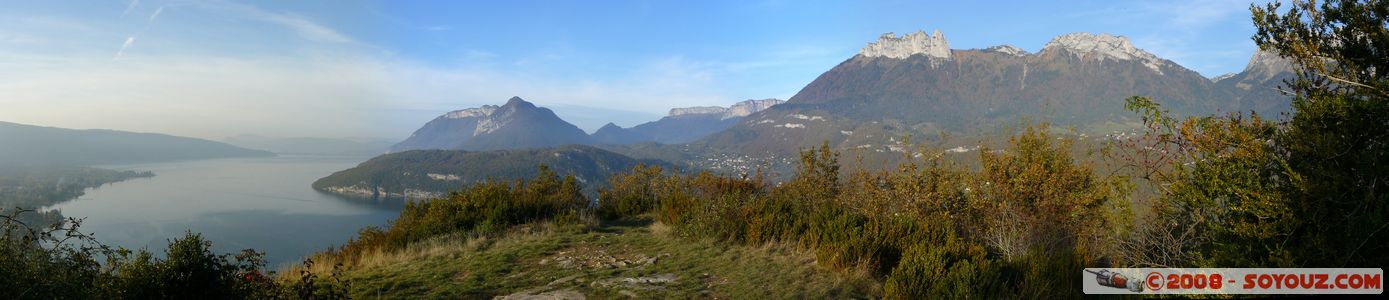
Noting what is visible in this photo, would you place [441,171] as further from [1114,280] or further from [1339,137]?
[1339,137]

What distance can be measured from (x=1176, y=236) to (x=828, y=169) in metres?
8.83

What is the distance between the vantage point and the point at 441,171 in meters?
168

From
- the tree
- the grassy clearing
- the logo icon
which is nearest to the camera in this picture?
the tree

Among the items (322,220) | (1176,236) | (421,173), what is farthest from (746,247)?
(421,173)

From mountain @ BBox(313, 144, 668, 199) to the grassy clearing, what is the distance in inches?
4869

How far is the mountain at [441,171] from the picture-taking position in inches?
5891

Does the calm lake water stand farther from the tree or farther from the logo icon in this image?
the tree

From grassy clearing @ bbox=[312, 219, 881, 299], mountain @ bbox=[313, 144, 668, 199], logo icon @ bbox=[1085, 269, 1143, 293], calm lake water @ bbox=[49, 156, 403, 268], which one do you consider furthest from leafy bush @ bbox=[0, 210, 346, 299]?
mountain @ bbox=[313, 144, 668, 199]

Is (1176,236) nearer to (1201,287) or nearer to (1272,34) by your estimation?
(1272,34)

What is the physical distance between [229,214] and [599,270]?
120 m

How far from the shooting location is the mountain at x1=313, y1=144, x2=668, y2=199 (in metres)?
150

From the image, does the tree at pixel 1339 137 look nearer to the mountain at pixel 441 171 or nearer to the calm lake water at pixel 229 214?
the calm lake water at pixel 229 214

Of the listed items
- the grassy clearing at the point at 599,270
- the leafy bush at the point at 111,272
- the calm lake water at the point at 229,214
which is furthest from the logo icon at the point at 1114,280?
the calm lake water at the point at 229,214

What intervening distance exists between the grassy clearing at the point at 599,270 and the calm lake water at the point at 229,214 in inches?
1939
